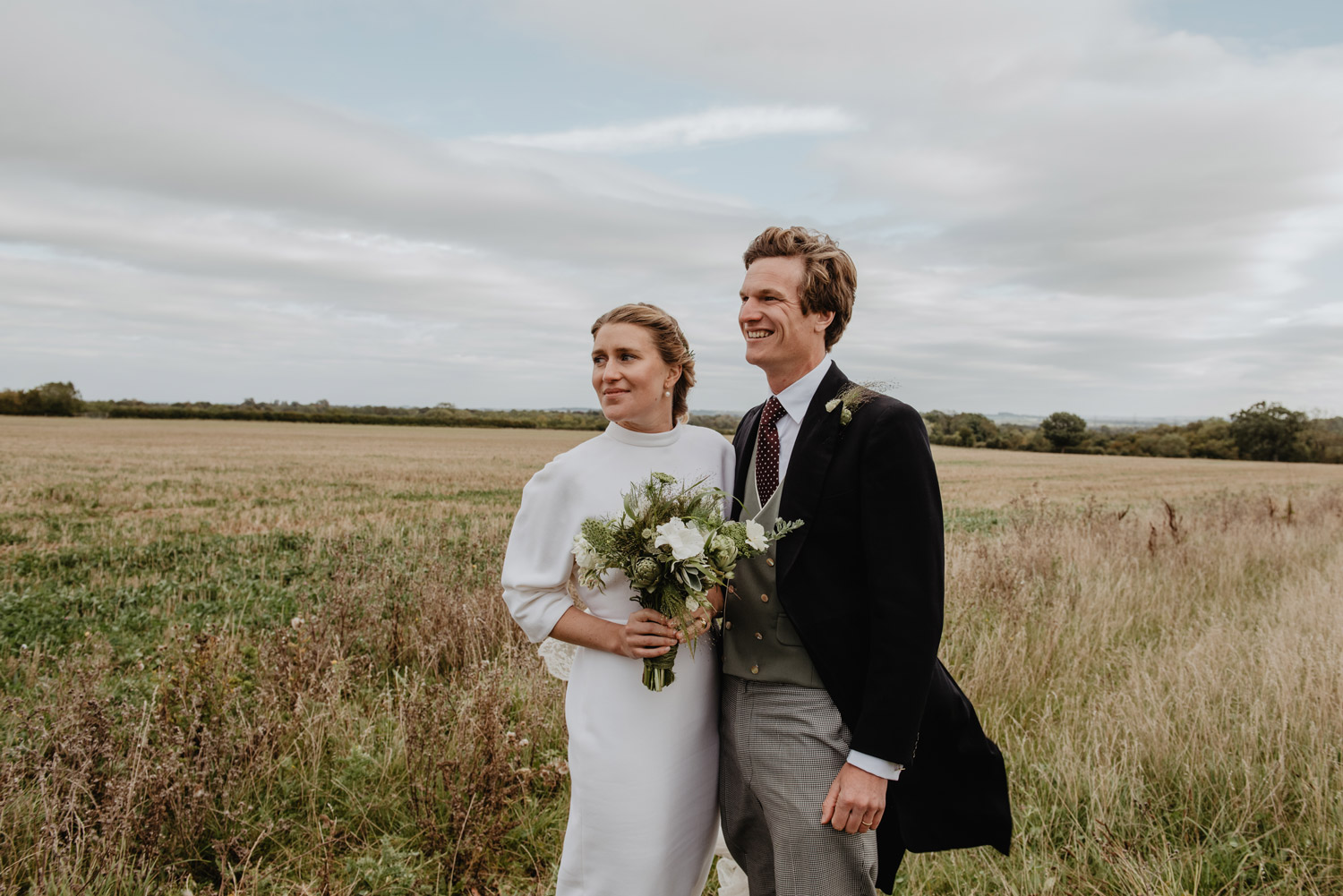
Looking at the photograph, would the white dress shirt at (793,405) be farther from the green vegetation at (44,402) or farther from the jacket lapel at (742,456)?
the green vegetation at (44,402)

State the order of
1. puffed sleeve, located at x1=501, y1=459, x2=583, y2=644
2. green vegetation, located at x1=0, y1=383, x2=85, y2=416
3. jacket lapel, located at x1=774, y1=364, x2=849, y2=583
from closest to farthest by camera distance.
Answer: jacket lapel, located at x1=774, y1=364, x2=849, y2=583
puffed sleeve, located at x1=501, y1=459, x2=583, y2=644
green vegetation, located at x1=0, y1=383, x2=85, y2=416

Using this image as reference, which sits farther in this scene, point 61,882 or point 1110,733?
point 1110,733

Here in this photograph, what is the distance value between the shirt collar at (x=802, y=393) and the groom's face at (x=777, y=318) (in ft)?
0.20

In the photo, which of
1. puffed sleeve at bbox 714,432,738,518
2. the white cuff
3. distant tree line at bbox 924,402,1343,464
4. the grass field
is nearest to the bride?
puffed sleeve at bbox 714,432,738,518

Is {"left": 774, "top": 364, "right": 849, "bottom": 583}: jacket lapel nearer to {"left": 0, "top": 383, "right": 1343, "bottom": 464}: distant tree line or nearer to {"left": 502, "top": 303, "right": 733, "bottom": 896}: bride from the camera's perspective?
{"left": 502, "top": 303, "right": 733, "bottom": 896}: bride

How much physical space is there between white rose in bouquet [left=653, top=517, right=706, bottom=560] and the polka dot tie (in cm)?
49

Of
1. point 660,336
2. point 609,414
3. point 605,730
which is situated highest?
point 660,336

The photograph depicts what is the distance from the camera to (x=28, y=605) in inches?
265

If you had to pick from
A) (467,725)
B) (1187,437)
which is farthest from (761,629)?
(1187,437)

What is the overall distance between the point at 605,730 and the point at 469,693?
2.60m

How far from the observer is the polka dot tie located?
2.30 meters

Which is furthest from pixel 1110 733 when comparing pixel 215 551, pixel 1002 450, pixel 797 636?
pixel 1002 450

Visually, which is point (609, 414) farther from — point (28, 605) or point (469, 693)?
point (28, 605)

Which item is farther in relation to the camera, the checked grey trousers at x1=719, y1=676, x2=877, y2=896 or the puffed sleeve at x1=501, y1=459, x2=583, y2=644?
the puffed sleeve at x1=501, y1=459, x2=583, y2=644
